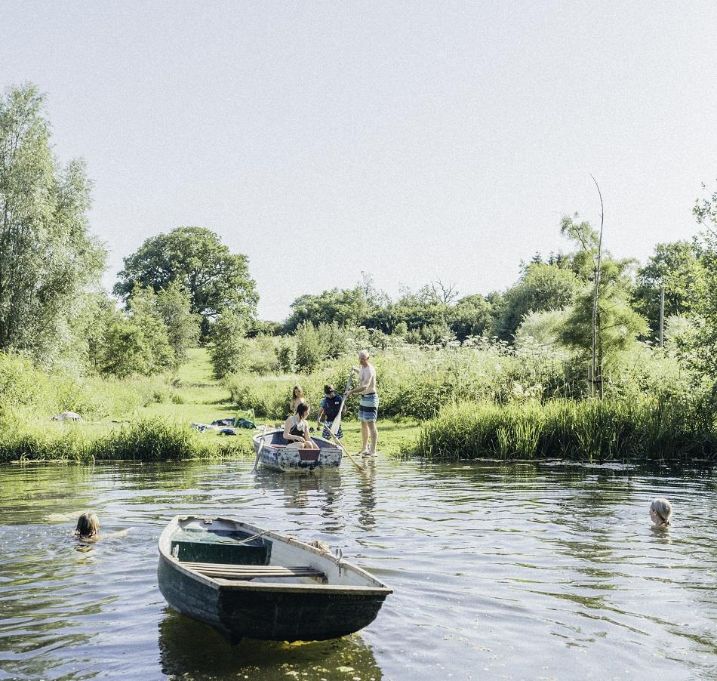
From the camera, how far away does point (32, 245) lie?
118 ft

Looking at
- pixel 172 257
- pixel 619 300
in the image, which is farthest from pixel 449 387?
pixel 172 257

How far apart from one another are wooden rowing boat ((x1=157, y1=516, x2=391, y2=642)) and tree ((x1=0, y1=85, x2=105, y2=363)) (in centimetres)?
3024

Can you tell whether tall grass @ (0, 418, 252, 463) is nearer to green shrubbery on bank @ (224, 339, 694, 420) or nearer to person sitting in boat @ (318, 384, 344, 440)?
person sitting in boat @ (318, 384, 344, 440)

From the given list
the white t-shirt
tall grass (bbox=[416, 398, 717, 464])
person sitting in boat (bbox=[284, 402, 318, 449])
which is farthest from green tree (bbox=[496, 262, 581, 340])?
person sitting in boat (bbox=[284, 402, 318, 449])

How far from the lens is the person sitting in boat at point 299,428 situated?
56.7 feet

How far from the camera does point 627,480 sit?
15648mm

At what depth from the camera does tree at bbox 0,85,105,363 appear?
1399 inches

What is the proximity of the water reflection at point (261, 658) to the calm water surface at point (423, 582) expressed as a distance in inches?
0.8

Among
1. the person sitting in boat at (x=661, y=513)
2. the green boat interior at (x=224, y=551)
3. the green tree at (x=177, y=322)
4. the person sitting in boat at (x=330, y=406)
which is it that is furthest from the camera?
the green tree at (x=177, y=322)

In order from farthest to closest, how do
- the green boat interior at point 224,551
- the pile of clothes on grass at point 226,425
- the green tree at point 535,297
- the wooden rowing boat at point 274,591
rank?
1. the green tree at point 535,297
2. the pile of clothes on grass at point 226,425
3. the green boat interior at point 224,551
4. the wooden rowing boat at point 274,591

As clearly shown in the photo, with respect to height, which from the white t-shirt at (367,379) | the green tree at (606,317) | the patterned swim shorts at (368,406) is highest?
the green tree at (606,317)

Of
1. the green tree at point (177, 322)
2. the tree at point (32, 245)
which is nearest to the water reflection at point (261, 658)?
the tree at point (32, 245)

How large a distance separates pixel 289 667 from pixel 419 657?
101cm

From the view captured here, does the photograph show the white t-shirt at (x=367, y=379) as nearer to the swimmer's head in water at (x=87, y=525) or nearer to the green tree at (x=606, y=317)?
the green tree at (x=606, y=317)
